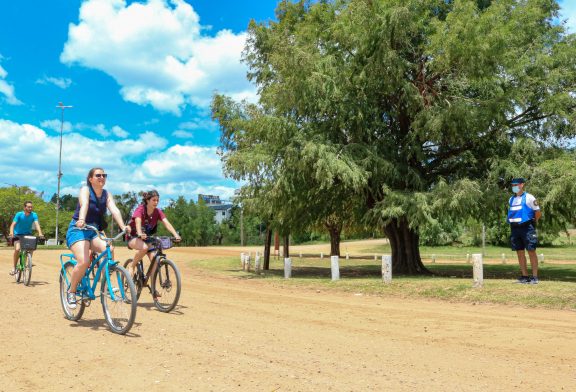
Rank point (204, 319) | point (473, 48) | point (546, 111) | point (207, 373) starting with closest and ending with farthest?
1. point (207, 373)
2. point (204, 319)
3. point (473, 48)
4. point (546, 111)

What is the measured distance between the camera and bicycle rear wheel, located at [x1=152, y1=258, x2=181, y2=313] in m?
8.20

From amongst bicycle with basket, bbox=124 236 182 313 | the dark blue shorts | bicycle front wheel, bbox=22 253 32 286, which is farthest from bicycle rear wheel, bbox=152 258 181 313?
the dark blue shorts

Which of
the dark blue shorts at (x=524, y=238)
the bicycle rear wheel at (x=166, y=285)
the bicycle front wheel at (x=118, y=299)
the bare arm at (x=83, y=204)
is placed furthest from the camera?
the dark blue shorts at (x=524, y=238)

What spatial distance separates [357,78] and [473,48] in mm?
3796

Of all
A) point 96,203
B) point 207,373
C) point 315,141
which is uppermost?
point 315,141

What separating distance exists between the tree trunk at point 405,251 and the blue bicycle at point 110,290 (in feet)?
43.3

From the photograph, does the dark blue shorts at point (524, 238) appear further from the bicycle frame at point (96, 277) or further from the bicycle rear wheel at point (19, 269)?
the bicycle rear wheel at point (19, 269)

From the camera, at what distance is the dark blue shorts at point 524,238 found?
1113 cm

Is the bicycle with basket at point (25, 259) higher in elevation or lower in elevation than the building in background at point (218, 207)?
lower

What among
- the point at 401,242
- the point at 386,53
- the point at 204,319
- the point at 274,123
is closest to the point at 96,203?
the point at 204,319

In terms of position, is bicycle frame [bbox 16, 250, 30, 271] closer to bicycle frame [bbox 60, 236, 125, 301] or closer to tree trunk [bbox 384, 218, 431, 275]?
bicycle frame [bbox 60, 236, 125, 301]

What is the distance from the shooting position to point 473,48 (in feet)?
49.4

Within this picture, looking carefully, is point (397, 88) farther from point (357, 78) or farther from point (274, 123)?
point (274, 123)

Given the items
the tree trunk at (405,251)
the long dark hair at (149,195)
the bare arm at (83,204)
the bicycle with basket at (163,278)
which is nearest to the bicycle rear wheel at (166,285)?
the bicycle with basket at (163,278)
